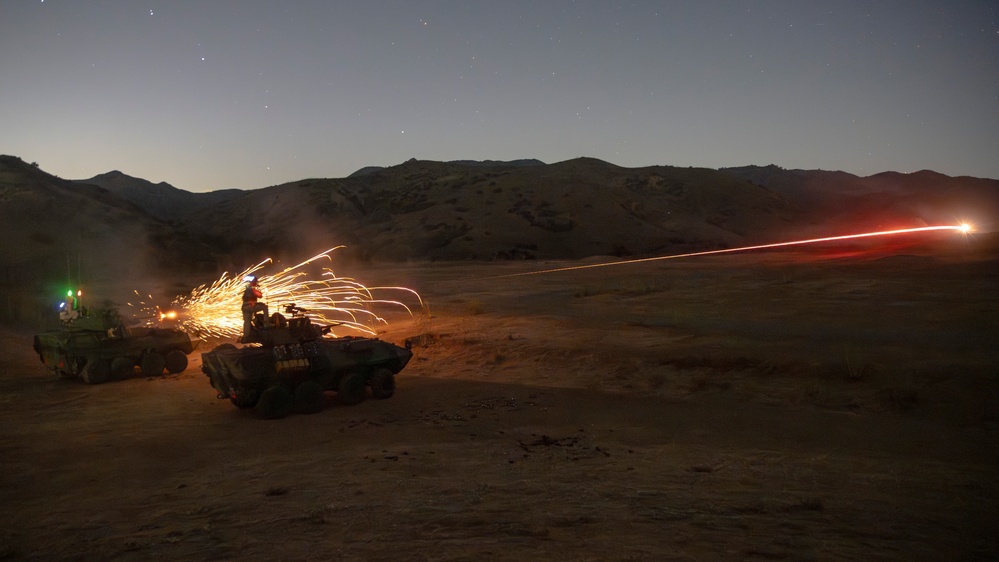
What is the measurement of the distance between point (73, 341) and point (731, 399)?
44.8 ft

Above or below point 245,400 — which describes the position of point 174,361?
above

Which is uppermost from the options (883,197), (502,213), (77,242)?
(502,213)

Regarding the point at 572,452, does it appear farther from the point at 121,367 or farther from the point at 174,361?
the point at 121,367

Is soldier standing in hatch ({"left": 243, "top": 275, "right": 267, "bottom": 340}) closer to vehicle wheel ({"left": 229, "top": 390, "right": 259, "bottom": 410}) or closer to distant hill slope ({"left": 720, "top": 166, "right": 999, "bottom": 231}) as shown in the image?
vehicle wheel ({"left": 229, "top": 390, "right": 259, "bottom": 410})

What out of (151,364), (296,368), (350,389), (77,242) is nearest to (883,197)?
(77,242)

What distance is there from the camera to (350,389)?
493 inches

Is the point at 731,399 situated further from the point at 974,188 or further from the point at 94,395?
the point at 974,188

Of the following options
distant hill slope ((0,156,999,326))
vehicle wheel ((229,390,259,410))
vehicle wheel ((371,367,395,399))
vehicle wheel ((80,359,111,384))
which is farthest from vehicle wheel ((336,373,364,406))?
distant hill slope ((0,156,999,326))

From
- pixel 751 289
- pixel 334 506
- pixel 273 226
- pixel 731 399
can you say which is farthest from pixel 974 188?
pixel 334 506

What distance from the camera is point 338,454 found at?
30.1 feet

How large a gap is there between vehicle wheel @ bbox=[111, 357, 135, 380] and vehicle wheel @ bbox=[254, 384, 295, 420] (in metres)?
6.13

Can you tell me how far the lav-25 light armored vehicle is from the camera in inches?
460

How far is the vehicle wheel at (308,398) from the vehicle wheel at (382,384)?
3.67ft

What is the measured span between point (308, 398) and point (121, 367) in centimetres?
653
